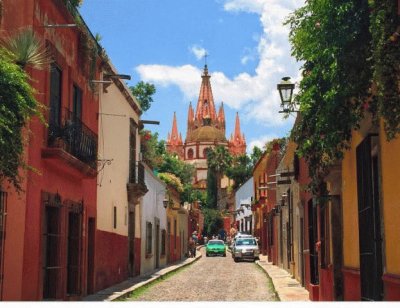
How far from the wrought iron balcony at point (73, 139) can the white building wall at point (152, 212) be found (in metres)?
10.4

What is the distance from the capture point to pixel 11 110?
7.32 meters

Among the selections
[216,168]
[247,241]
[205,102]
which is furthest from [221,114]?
[247,241]

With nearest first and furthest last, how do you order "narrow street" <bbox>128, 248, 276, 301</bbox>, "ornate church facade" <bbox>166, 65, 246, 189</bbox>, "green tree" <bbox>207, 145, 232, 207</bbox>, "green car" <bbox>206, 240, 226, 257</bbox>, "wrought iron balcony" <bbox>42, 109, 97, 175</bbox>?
"wrought iron balcony" <bbox>42, 109, 97, 175</bbox> < "narrow street" <bbox>128, 248, 276, 301</bbox> < "green car" <bbox>206, 240, 226, 257</bbox> < "green tree" <bbox>207, 145, 232, 207</bbox> < "ornate church facade" <bbox>166, 65, 246, 189</bbox>

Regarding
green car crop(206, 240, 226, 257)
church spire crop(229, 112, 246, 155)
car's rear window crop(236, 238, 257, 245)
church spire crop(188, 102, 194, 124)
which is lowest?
green car crop(206, 240, 226, 257)

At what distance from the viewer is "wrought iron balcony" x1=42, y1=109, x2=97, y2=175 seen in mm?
11852

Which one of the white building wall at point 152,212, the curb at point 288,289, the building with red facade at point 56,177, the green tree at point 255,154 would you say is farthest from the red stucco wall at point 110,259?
the green tree at point 255,154

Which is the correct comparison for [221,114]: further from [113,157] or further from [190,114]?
[113,157]

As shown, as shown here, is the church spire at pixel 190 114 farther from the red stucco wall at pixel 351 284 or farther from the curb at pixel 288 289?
the red stucco wall at pixel 351 284

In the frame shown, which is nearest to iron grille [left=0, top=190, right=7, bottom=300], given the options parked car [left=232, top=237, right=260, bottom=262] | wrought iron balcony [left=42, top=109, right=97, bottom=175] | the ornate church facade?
wrought iron balcony [left=42, top=109, right=97, bottom=175]

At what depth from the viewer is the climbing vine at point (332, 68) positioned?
7816 millimetres

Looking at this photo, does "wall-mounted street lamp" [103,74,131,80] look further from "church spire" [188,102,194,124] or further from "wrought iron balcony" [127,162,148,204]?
"church spire" [188,102,194,124]

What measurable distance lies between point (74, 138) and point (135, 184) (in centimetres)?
802

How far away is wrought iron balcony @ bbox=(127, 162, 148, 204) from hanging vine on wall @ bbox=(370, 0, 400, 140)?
1483 centimetres
